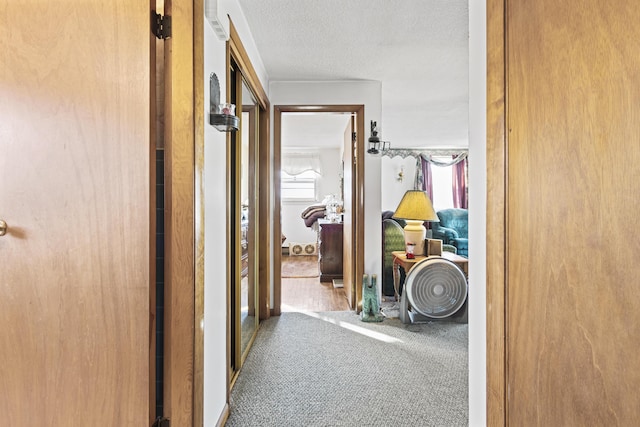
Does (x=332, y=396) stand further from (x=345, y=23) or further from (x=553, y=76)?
(x=345, y=23)

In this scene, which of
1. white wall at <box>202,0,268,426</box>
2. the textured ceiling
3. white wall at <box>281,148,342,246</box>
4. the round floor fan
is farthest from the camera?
white wall at <box>281,148,342,246</box>

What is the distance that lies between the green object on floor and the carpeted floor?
2064mm

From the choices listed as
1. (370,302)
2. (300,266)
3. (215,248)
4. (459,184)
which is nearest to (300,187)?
(300,266)

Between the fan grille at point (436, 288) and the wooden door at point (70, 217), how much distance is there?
2191 millimetres

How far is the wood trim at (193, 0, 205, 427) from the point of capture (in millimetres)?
1211

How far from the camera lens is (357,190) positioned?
334cm

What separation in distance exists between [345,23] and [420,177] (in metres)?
5.44

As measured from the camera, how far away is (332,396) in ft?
6.00

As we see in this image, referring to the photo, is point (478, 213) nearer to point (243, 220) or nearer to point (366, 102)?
point (243, 220)

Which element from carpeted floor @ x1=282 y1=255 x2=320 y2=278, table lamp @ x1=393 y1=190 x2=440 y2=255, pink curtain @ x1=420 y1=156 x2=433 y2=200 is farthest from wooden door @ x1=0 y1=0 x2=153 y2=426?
pink curtain @ x1=420 y1=156 x2=433 y2=200

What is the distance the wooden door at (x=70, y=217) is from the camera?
1.08 metres

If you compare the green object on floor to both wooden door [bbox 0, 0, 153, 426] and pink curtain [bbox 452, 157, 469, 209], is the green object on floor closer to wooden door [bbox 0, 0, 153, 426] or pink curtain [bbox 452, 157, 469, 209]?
wooden door [bbox 0, 0, 153, 426]

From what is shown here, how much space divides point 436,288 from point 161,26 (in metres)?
2.58

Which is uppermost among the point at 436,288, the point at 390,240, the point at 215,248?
the point at 215,248
